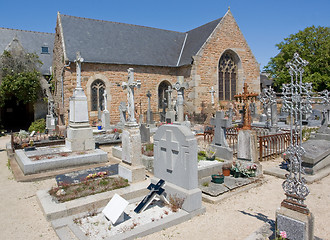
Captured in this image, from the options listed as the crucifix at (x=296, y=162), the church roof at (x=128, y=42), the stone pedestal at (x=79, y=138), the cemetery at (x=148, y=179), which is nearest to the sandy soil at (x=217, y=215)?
the cemetery at (x=148, y=179)

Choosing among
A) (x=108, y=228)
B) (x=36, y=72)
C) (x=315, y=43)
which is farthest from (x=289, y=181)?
(x=315, y=43)

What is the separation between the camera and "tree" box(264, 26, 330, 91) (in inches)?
1068

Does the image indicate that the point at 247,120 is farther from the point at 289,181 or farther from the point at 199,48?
the point at 199,48

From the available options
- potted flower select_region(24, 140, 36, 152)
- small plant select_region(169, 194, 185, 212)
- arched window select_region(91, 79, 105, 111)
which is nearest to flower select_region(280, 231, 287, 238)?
small plant select_region(169, 194, 185, 212)

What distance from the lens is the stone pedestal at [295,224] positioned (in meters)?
3.21

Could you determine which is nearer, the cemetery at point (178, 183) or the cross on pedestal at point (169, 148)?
the cemetery at point (178, 183)

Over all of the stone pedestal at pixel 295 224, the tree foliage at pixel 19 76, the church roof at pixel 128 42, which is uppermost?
the church roof at pixel 128 42

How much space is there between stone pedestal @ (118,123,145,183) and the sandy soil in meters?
1.88

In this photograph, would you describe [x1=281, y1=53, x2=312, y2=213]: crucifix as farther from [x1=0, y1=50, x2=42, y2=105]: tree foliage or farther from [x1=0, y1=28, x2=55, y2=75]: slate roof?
[x1=0, y1=28, x2=55, y2=75]: slate roof

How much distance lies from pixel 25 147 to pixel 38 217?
5.75m

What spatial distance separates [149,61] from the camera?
62.8 feet

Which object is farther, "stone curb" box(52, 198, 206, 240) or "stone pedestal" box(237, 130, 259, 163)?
"stone pedestal" box(237, 130, 259, 163)

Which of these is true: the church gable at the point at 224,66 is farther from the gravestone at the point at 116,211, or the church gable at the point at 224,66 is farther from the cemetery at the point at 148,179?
the gravestone at the point at 116,211

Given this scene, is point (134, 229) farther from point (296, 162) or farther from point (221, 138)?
point (221, 138)
